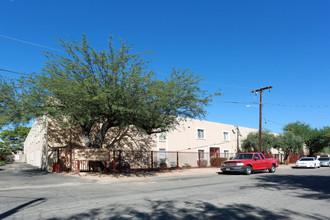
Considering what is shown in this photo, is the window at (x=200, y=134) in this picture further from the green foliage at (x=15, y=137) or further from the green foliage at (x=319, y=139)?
the green foliage at (x=15, y=137)

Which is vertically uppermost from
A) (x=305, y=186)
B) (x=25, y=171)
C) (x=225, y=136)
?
(x=225, y=136)

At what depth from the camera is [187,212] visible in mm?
6988

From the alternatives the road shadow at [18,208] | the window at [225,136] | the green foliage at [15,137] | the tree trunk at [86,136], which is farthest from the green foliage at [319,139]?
the green foliage at [15,137]

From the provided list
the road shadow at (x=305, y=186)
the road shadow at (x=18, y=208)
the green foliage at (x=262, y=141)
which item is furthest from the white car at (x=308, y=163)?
the road shadow at (x=18, y=208)

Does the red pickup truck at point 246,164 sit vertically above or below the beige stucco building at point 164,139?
below

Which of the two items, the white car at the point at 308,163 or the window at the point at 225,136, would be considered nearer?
the white car at the point at 308,163

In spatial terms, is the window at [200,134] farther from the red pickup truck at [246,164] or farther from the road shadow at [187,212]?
the road shadow at [187,212]

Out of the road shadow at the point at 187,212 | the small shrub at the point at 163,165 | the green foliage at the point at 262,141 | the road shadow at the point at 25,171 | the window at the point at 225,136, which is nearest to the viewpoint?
the road shadow at the point at 187,212

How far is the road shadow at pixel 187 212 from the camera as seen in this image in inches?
254

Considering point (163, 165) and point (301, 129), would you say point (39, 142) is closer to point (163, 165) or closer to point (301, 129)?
point (163, 165)

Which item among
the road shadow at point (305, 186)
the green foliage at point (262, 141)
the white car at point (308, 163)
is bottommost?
the white car at point (308, 163)

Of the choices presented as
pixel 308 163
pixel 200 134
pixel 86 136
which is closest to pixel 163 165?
pixel 200 134

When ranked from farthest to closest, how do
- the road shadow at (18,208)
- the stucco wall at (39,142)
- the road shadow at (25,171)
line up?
the stucco wall at (39,142) → the road shadow at (25,171) → the road shadow at (18,208)

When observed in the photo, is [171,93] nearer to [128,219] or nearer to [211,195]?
[211,195]
